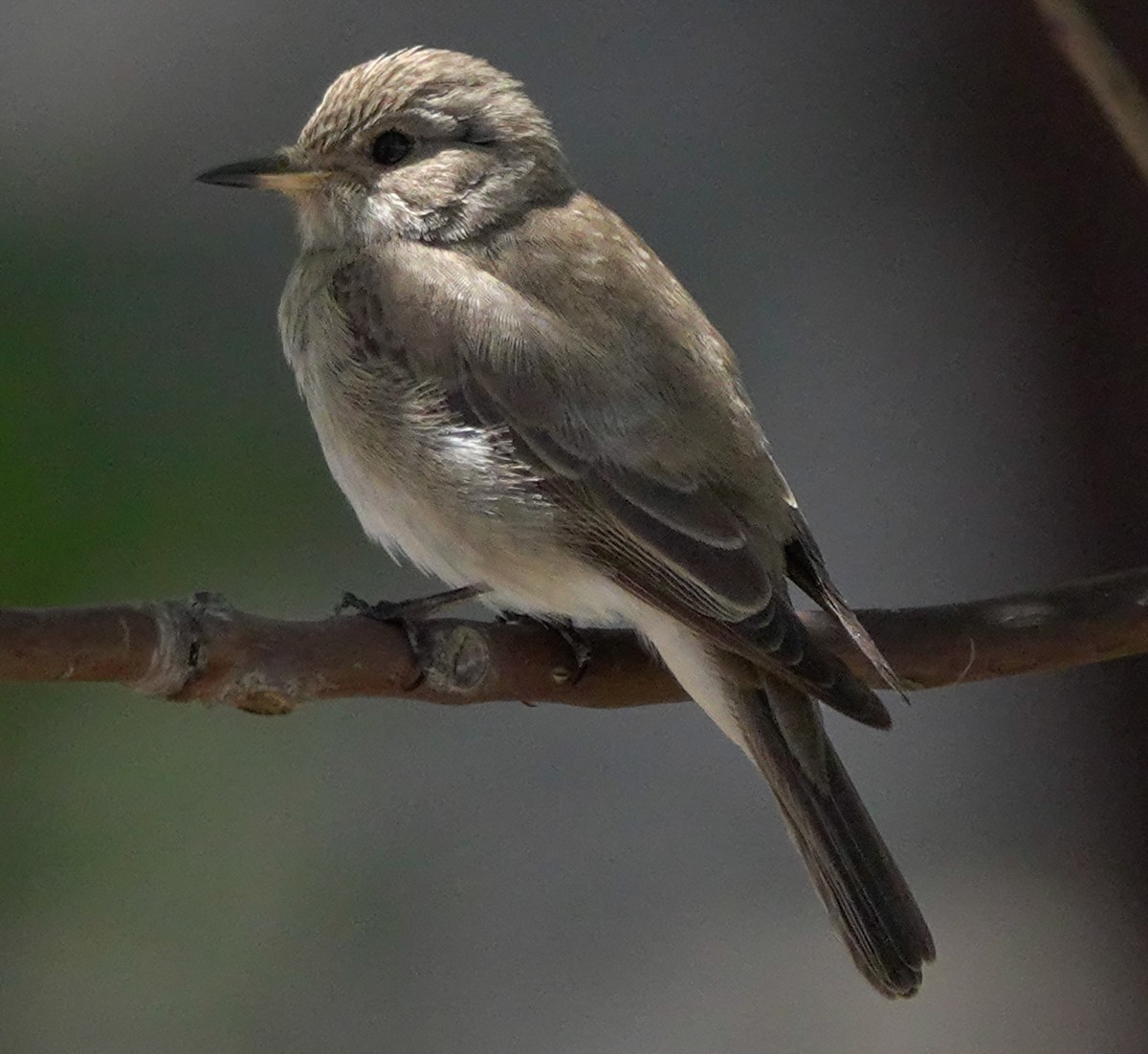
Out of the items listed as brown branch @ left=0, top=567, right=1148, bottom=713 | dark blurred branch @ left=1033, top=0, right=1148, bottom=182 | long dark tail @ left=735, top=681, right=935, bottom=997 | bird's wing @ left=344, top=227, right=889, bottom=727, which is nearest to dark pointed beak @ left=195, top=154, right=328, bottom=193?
bird's wing @ left=344, top=227, right=889, bottom=727

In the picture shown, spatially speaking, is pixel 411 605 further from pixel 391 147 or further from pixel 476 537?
pixel 391 147

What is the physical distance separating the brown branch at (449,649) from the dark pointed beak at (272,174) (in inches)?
37.6

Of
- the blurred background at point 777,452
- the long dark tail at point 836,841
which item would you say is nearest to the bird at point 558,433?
the long dark tail at point 836,841

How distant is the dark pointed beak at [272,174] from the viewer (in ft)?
9.90

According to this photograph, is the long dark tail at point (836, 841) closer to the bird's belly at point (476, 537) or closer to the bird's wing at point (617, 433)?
the bird's wing at point (617, 433)

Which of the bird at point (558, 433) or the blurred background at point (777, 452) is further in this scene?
the blurred background at point (777, 452)

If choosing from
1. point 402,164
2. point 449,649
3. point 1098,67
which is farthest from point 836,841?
point 402,164

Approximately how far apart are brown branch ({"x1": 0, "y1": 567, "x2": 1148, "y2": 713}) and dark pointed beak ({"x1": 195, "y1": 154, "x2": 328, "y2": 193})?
0.96 m

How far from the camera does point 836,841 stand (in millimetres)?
2502

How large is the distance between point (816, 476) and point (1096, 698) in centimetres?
99

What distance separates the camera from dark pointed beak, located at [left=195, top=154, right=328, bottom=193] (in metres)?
3.02

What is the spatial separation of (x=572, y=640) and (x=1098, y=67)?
52.1 inches

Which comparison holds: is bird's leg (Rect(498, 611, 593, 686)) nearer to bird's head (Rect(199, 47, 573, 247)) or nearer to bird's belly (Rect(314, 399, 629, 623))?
bird's belly (Rect(314, 399, 629, 623))

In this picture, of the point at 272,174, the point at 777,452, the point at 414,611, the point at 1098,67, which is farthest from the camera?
the point at 777,452
